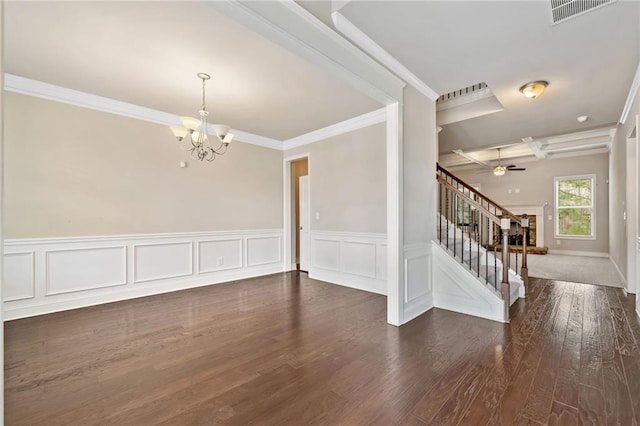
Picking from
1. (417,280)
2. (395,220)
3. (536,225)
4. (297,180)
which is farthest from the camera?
(536,225)

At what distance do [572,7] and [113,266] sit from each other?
5632mm

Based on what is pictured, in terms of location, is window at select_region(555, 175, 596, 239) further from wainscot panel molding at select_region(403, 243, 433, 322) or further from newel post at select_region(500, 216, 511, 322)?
wainscot panel molding at select_region(403, 243, 433, 322)

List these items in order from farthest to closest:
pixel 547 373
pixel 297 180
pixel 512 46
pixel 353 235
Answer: pixel 297 180 < pixel 353 235 < pixel 512 46 < pixel 547 373

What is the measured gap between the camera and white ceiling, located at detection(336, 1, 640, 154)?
221 cm

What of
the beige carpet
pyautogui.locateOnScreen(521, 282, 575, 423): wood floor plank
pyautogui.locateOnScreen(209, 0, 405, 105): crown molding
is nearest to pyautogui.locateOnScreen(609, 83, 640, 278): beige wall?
the beige carpet

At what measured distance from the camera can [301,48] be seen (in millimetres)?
2146

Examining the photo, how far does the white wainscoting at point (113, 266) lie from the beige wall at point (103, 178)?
0.49 feet

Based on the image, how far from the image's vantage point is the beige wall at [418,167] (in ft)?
10.6

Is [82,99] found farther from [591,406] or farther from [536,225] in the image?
[536,225]

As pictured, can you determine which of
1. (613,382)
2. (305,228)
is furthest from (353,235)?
(613,382)

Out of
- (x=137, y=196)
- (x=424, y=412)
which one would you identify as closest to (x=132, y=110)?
(x=137, y=196)

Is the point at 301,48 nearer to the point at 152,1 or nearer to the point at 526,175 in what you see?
the point at 152,1

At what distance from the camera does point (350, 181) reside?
463cm

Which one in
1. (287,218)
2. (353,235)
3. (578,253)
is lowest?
(578,253)
